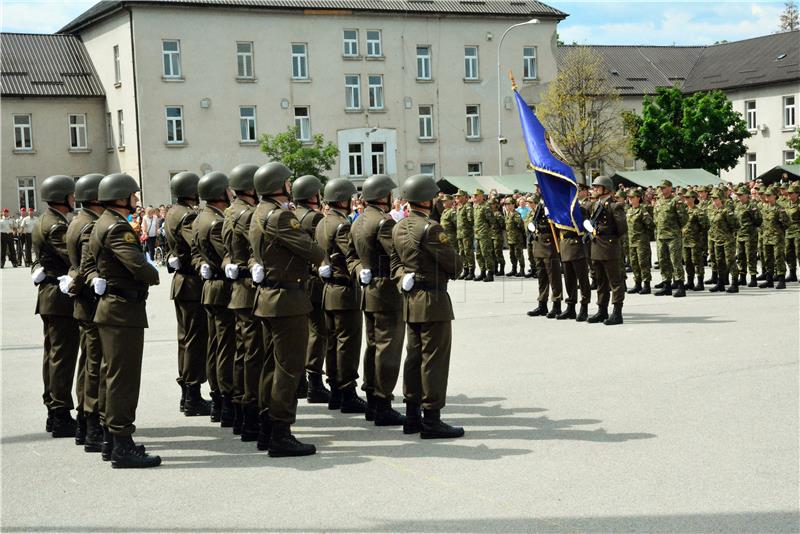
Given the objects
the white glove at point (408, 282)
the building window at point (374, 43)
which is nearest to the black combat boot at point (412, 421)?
the white glove at point (408, 282)

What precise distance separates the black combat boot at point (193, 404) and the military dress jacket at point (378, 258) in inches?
74.3

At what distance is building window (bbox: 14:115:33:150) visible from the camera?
46.5m

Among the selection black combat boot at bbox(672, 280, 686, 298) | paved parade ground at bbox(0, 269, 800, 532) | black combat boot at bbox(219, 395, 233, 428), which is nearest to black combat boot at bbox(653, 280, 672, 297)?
black combat boot at bbox(672, 280, 686, 298)

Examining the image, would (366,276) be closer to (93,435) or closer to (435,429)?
(435,429)

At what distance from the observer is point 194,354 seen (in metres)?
9.38

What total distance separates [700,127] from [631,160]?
25.2 feet

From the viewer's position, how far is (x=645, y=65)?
211 ft

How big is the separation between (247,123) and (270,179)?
40.9m

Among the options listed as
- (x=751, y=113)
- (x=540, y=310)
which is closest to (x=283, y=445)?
(x=540, y=310)

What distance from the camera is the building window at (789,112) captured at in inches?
2176

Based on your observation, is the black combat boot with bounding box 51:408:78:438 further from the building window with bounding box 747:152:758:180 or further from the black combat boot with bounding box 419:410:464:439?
the building window with bounding box 747:152:758:180

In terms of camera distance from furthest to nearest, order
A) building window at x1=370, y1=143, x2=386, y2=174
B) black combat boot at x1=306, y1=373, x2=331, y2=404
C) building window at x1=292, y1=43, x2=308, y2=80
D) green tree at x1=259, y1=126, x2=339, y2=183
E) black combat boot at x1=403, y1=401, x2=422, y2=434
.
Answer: building window at x1=370, y1=143, x2=386, y2=174
building window at x1=292, y1=43, x2=308, y2=80
green tree at x1=259, y1=126, x2=339, y2=183
black combat boot at x1=306, y1=373, x2=331, y2=404
black combat boot at x1=403, y1=401, x2=422, y2=434

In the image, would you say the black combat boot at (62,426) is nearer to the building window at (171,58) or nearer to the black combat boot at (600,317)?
the black combat boot at (600,317)

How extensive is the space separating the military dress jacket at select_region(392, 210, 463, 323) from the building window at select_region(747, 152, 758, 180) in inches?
2117
